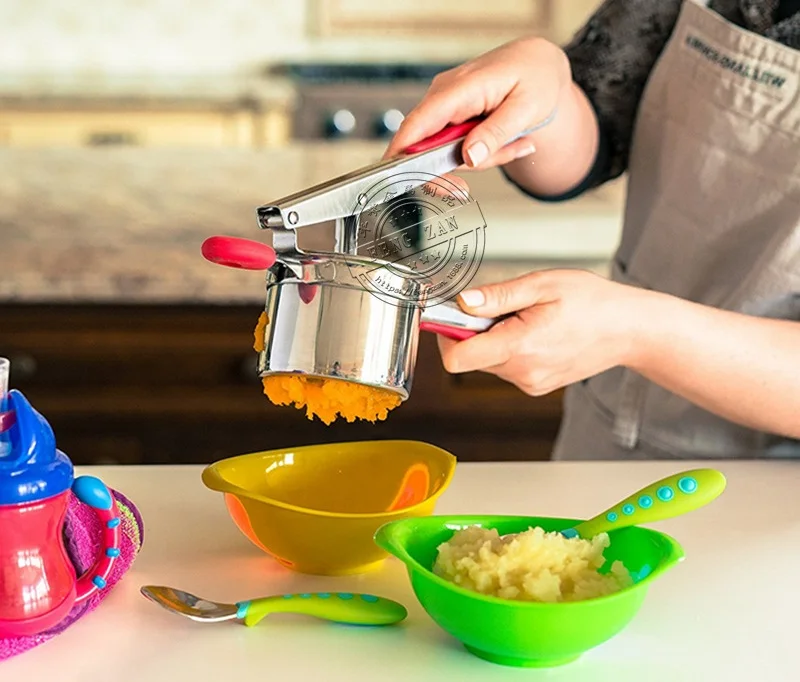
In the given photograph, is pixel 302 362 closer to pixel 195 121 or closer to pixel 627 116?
pixel 627 116

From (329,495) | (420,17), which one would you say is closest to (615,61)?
(329,495)

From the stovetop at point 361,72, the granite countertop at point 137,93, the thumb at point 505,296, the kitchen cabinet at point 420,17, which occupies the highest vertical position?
the thumb at point 505,296

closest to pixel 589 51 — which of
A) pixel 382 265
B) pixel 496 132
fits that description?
pixel 496 132

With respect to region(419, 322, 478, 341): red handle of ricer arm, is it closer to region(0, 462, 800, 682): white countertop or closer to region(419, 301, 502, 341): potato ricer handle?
region(419, 301, 502, 341): potato ricer handle

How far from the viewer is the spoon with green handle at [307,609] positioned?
73 cm

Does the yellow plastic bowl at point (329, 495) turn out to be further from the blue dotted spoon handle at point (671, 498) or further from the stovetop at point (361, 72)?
the stovetop at point (361, 72)

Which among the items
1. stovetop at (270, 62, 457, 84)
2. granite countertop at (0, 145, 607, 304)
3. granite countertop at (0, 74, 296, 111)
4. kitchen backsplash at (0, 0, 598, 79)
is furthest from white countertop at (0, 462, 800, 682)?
kitchen backsplash at (0, 0, 598, 79)

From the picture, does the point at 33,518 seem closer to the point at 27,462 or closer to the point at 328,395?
the point at 27,462

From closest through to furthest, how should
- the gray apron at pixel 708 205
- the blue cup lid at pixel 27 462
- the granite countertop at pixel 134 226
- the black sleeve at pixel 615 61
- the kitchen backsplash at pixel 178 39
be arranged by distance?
the blue cup lid at pixel 27 462, the gray apron at pixel 708 205, the black sleeve at pixel 615 61, the granite countertop at pixel 134 226, the kitchen backsplash at pixel 178 39

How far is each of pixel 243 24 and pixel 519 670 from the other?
342 centimetres

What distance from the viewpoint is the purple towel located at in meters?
0.69

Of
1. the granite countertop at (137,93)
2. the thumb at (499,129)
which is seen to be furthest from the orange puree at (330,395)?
the granite countertop at (137,93)

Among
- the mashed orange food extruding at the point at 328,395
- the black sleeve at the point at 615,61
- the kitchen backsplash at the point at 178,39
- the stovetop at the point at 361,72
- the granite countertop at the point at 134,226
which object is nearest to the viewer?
the mashed orange food extruding at the point at 328,395

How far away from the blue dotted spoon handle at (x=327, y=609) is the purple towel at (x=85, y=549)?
10 cm
